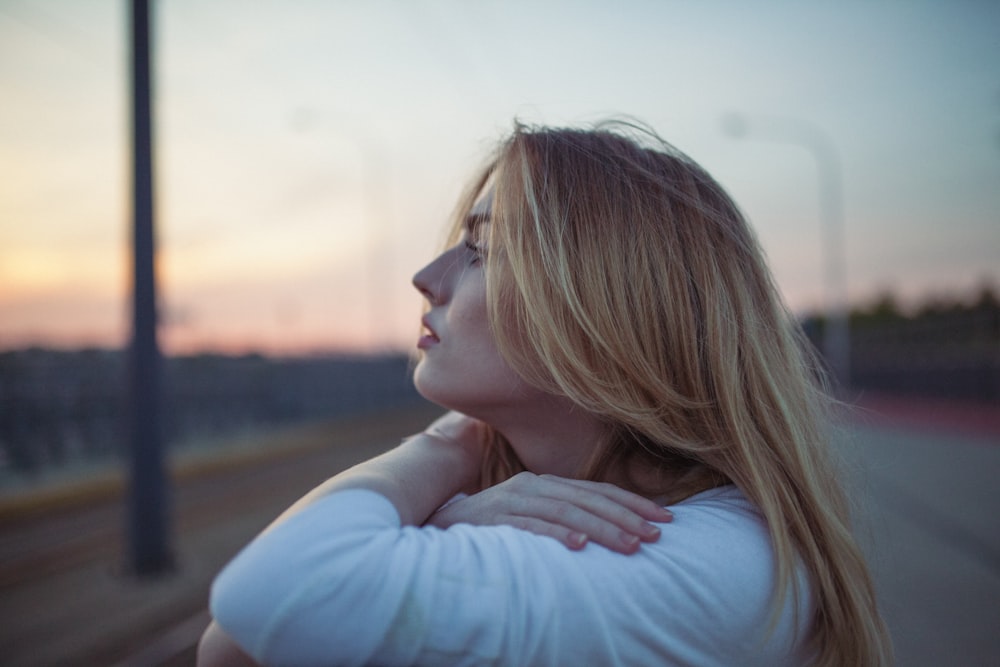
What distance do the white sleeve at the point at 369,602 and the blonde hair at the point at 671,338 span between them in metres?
0.41

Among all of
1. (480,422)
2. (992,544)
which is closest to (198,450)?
(992,544)

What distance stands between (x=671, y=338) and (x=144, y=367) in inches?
251

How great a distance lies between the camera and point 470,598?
96 centimetres

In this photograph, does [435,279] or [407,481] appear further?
[435,279]

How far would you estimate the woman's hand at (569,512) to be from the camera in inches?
41.6

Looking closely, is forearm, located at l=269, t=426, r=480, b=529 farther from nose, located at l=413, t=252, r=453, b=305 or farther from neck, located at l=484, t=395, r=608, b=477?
nose, located at l=413, t=252, r=453, b=305

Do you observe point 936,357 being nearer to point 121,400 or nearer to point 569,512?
point 121,400

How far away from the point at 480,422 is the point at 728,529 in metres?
0.70

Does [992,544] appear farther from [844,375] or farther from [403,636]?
[844,375]

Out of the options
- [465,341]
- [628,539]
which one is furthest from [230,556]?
[628,539]

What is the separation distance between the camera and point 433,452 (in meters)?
1.38

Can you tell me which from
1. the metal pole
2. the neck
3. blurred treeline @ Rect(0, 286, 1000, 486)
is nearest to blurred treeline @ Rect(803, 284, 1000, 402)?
blurred treeline @ Rect(0, 286, 1000, 486)

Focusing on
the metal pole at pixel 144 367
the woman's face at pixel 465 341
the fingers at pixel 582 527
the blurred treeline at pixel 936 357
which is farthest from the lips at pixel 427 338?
the blurred treeline at pixel 936 357

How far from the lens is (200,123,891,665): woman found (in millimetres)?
952
